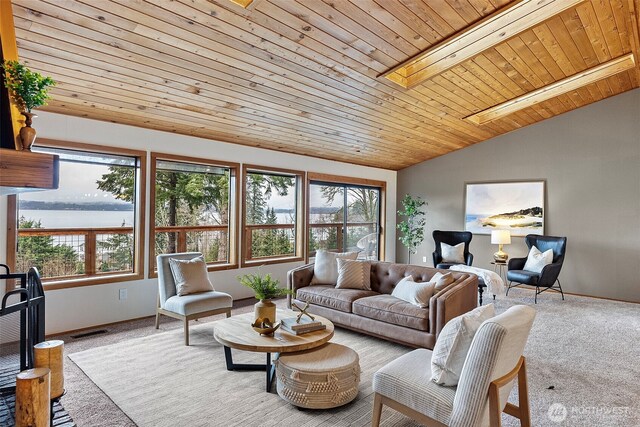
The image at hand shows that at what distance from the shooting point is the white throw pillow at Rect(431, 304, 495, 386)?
1863 millimetres

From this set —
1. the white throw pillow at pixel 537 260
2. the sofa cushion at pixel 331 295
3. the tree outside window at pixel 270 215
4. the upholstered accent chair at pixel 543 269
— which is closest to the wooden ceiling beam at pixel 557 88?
the upholstered accent chair at pixel 543 269

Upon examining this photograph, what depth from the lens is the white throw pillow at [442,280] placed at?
357cm

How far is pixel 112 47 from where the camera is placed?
2.97 meters

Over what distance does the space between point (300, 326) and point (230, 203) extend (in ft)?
10.2

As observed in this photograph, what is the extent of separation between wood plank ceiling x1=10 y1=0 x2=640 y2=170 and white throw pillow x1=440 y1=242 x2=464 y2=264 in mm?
2316

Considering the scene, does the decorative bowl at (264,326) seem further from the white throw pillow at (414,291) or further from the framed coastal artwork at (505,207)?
the framed coastal artwork at (505,207)

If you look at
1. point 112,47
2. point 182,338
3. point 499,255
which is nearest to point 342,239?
point 499,255

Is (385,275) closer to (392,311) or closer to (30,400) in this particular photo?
(392,311)

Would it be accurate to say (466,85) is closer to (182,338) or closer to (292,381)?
(292,381)

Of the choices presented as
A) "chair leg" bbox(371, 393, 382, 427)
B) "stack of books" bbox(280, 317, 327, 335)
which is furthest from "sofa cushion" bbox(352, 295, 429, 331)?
"chair leg" bbox(371, 393, 382, 427)

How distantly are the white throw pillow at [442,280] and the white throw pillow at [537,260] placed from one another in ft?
9.48

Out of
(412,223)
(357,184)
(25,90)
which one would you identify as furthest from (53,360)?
(412,223)

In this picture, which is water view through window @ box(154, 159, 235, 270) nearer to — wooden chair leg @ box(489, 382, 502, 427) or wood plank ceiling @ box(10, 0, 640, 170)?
wood plank ceiling @ box(10, 0, 640, 170)

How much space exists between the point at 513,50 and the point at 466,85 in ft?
2.43
